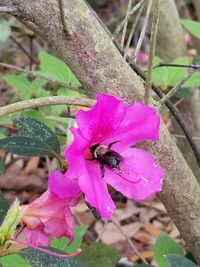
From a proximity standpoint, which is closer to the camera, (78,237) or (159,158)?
(159,158)

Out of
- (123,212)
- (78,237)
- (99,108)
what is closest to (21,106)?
(99,108)

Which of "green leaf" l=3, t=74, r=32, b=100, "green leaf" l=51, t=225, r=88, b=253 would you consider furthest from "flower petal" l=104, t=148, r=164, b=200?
"green leaf" l=3, t=74, r=32, b=100

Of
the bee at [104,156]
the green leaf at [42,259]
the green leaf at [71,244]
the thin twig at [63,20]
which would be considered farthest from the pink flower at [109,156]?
the green leaf at [71,244]

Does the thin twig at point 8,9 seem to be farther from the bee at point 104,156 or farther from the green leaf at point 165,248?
the green leaf at point 165,248

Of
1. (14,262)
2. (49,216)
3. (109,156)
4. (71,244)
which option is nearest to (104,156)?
(109,156)

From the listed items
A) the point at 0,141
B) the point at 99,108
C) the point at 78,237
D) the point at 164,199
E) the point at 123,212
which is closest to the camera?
the point at 99,108

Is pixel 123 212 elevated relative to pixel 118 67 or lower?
lower

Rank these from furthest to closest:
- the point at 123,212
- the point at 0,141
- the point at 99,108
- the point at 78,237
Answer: the point at 123,212, the point at 78,237, the point at 0,141, the point at 99,108

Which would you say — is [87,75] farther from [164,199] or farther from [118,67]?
[164,199]
